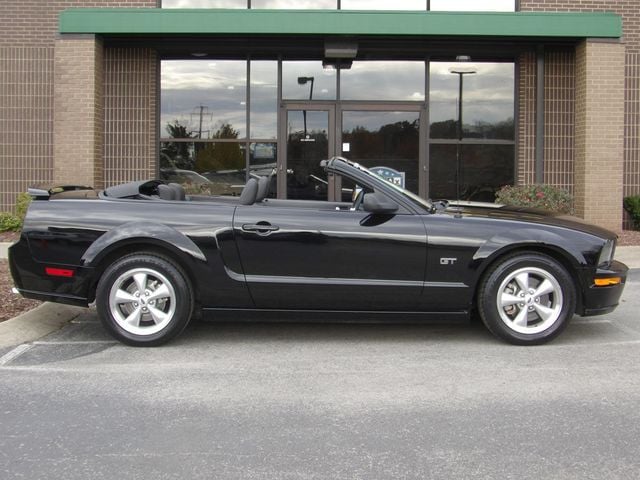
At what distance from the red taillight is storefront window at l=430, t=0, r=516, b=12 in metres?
9.97

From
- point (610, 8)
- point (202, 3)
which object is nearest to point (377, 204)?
point (202, 3)

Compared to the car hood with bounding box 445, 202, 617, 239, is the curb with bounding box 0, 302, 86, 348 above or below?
below

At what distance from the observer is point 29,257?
5762 mm

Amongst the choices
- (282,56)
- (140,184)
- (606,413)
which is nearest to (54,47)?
(282,56)

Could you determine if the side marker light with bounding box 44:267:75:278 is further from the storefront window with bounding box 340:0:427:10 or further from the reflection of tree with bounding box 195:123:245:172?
the storefront window with bounding box 340:0:427:10

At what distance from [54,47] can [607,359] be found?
37.1ft

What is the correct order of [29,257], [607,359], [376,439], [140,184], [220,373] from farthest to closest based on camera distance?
[140,184] → [29,257] → [607,359] → [220,373] → [376,439]

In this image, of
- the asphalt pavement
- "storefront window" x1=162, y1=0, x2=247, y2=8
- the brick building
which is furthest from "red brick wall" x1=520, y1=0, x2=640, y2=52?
the asphalt pavement

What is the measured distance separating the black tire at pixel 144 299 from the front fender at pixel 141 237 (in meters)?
0.15

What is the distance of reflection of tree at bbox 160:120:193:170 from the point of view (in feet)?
44.7

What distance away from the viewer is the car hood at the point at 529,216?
5785 mm

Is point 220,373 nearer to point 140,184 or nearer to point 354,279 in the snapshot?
point 354,279

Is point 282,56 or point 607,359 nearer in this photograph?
point 607,359

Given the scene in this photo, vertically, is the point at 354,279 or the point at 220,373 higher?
the point at 354,279
